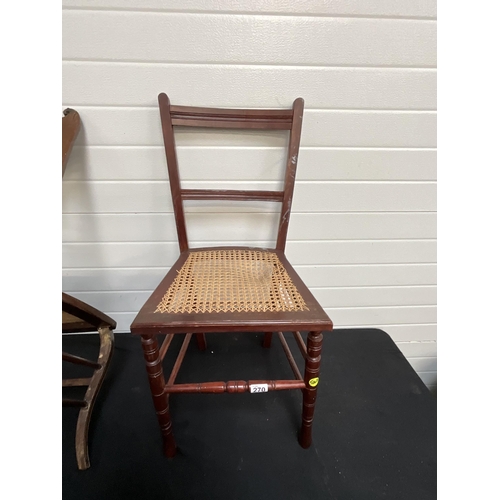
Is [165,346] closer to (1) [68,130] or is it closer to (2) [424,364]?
(1) [68,130]

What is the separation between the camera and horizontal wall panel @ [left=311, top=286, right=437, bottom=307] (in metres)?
1.04

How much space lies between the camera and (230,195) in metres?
0.80

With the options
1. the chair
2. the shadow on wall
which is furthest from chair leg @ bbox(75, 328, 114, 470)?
the shadow on wall

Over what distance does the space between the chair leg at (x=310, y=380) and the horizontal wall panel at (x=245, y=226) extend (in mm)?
435

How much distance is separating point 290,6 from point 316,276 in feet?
2.61

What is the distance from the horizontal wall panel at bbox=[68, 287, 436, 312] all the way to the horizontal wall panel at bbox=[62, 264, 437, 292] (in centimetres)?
3

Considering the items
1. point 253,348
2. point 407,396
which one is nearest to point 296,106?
point 253,348

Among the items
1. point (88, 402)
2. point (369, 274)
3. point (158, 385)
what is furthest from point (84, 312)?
point (369, 274)

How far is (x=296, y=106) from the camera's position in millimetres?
736

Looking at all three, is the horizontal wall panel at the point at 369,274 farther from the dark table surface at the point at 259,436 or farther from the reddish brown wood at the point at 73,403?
the reddish brown wood at the point at 73,403

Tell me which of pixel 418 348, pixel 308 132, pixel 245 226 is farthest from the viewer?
pixel 418 348

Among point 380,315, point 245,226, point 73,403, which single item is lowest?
point 73,403
